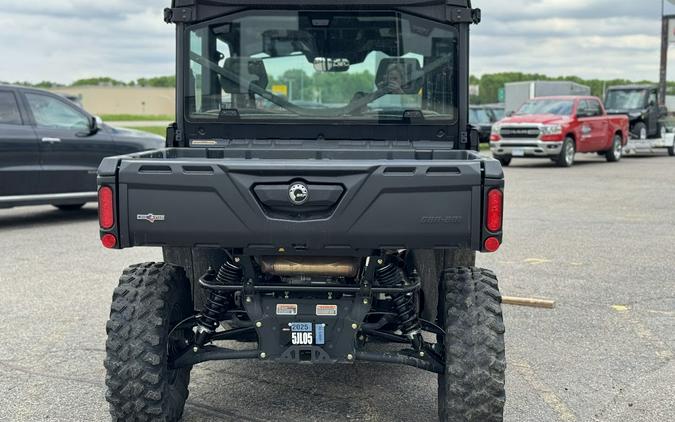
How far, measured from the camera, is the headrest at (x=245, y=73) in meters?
5.38

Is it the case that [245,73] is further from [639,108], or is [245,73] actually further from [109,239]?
[639,108]

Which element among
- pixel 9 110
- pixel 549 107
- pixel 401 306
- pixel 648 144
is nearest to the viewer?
pixel 401 306

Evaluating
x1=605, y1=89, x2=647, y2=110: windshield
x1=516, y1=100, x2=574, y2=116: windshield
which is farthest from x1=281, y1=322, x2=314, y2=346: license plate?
x1=605, y1=89, x2=647, y2=110: windshield

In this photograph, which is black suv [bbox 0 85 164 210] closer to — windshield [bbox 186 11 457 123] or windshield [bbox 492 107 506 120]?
windshield [bbox 186 11 457 123]

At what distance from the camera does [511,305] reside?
22.6ft

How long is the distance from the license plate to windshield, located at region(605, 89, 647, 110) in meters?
25.6

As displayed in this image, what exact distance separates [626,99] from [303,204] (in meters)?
26.3

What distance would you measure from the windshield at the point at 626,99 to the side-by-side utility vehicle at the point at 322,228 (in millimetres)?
24060

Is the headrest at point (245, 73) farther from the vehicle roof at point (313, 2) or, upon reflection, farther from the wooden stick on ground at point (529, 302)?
the wooden stick on ground at point (529, 302)

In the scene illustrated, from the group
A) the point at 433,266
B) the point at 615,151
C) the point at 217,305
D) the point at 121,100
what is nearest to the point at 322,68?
the point at 433,266

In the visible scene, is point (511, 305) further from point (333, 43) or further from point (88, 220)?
point (88, 220)

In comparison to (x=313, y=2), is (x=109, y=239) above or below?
below

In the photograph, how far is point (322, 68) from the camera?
17.7 ft

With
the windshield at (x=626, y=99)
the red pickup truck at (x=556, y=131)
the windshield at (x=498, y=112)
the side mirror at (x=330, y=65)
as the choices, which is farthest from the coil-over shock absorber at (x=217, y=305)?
the windshield at (x=498, y=112)
